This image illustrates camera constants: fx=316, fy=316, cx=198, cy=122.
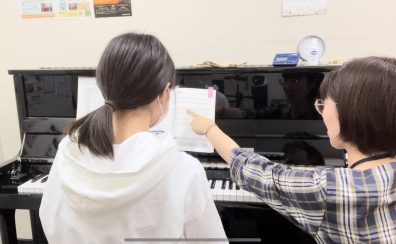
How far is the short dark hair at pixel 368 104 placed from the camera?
2.63ft

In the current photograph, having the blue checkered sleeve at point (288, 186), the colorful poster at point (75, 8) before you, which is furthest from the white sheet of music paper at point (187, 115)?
the colorful poster at point (75, 8)

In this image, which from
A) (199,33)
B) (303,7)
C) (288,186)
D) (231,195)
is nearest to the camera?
(288,186)

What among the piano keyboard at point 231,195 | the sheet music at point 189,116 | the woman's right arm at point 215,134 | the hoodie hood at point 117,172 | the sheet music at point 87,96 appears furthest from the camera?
the sheet music at point 87,96

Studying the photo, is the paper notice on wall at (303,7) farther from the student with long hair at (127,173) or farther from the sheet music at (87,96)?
the student with long hair at (127,173)

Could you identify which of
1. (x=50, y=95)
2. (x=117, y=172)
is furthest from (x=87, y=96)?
(x=117, y=172)

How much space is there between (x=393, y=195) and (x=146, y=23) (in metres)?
1.84

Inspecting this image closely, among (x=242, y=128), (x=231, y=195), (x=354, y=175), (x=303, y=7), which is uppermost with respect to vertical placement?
(x=303, y=7)

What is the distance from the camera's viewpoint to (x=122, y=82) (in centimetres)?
78

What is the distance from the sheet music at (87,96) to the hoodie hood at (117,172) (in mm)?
852

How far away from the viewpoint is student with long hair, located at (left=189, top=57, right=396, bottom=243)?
78cm

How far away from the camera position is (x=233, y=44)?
2104mm

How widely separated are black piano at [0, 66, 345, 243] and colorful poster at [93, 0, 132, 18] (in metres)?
0.72

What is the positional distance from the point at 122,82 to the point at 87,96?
914 millimetres

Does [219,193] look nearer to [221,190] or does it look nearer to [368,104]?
[221,190]
